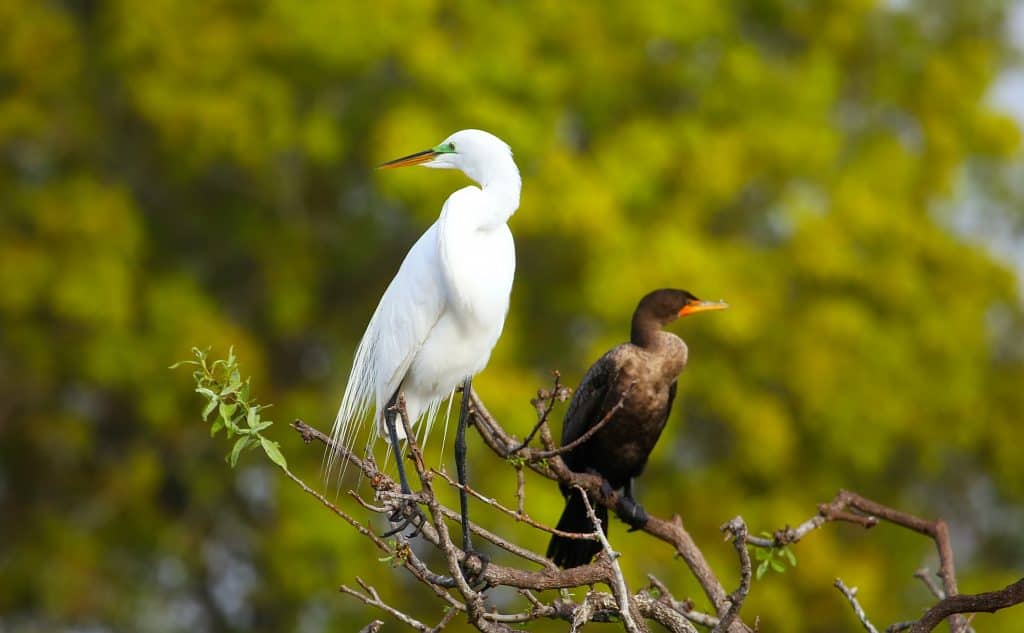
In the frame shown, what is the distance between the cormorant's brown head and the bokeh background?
4753 mm

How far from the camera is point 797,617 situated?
446 inches

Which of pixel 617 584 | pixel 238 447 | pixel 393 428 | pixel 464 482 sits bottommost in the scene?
pixel 617 584

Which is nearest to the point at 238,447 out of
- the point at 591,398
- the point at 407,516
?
the point at 407,516

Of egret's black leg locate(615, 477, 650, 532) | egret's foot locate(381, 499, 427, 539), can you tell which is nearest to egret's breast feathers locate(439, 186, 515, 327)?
egret's foot locate(381, 499, 427, 539)

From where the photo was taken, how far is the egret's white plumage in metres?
4.05

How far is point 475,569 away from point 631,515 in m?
0.84

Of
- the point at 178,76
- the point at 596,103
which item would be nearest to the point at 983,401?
the point at 596,103

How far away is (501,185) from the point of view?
404 centimetres

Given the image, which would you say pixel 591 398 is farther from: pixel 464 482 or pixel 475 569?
pixel 475 569

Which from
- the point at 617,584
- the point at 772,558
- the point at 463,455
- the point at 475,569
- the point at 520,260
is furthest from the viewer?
the point at 520,260

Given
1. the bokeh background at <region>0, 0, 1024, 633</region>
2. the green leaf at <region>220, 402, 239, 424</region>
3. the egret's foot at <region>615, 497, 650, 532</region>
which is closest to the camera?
the green leaf at <region>220, 402, 239, 424</region>

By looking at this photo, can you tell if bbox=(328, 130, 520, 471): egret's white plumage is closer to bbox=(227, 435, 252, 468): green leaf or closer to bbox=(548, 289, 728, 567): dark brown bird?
bbox=(548, 289, 728, 567): dark brown bird

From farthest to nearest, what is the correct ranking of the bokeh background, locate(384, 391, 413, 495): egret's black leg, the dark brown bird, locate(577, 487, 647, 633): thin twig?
1. the bokeh background
2. the dark brown bird
3. locate(384, 391, 413, 495): egret's black leg
4. locate(577, 487, 647, 633): thin twig

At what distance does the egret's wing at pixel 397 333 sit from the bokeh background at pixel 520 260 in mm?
5527
